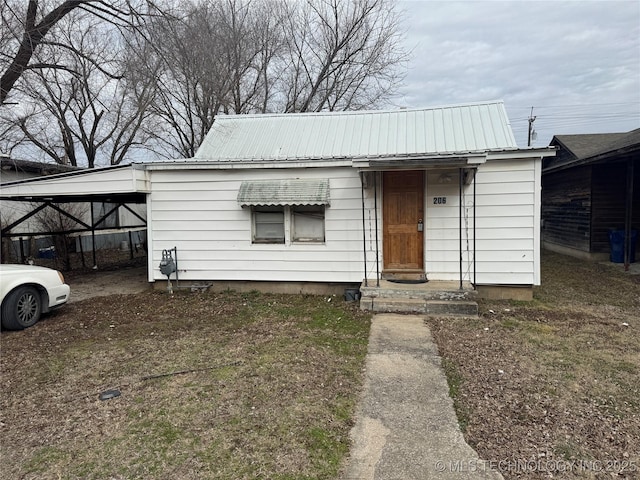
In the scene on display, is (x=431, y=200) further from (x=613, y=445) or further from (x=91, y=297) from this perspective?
(x=91, y=297)

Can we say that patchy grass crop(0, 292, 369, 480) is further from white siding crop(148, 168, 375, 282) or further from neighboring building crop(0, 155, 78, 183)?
neighboring building crop(0, 155, 78, 183)

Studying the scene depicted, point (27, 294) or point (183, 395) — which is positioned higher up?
point (27, 294)

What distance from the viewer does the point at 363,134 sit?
8.70 m

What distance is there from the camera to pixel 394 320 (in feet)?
19.8

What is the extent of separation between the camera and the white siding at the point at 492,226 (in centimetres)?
684

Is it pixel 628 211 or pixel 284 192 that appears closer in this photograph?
pixel 284 192

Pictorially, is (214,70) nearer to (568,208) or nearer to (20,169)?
(20,169)

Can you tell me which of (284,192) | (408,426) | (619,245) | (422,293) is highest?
(284,192)

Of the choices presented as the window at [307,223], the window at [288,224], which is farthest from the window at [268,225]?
the window at [307,223]

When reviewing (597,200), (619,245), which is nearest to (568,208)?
(597,200)

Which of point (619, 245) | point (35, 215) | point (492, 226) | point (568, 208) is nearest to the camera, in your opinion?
point (492, 226)

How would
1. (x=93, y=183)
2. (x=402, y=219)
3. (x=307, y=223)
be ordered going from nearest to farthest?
1. (x=402, y=219)
2. (x=93, y=183)
3. (x=307, y=223)

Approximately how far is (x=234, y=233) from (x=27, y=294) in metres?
3.51

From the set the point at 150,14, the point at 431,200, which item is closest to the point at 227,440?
the point at 431,200
